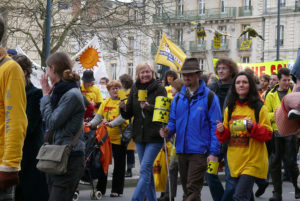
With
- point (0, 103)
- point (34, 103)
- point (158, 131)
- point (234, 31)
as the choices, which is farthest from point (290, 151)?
point (234, 31)

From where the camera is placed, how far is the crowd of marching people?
→ 4.33 meters

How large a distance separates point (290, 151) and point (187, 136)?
353cm

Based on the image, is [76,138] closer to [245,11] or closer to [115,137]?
[115,137]

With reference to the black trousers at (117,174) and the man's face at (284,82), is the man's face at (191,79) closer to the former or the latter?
the man's face at (284,82)

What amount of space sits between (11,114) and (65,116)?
1.24 m

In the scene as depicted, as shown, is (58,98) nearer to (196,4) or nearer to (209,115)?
(209,115)

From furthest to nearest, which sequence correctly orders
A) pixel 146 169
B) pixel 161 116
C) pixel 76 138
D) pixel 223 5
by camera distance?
pixel 223 5 < pixel 146 169 < pixel 161 116 < pixel 76 138

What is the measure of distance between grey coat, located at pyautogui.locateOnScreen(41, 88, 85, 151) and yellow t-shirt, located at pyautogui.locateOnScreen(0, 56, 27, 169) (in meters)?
1.17

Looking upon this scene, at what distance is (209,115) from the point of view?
7.09m

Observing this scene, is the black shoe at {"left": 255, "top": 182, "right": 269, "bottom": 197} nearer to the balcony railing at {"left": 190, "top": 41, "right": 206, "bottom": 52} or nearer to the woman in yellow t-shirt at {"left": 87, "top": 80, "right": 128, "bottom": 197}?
the woman in yellow t-shirt at {"left": 87, "top": 80, "right": 128, "bottom": 197}

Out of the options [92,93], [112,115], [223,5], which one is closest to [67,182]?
[112,115]

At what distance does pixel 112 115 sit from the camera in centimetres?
1027

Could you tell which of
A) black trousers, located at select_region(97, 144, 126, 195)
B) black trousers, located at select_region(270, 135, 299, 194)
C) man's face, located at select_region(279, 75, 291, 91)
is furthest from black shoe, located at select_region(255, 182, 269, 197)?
black trousers, located at select_region(97, 144, 126, 195)

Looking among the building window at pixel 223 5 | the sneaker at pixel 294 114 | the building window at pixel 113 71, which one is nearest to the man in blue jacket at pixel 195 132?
the sneaker at pixel 294 114
